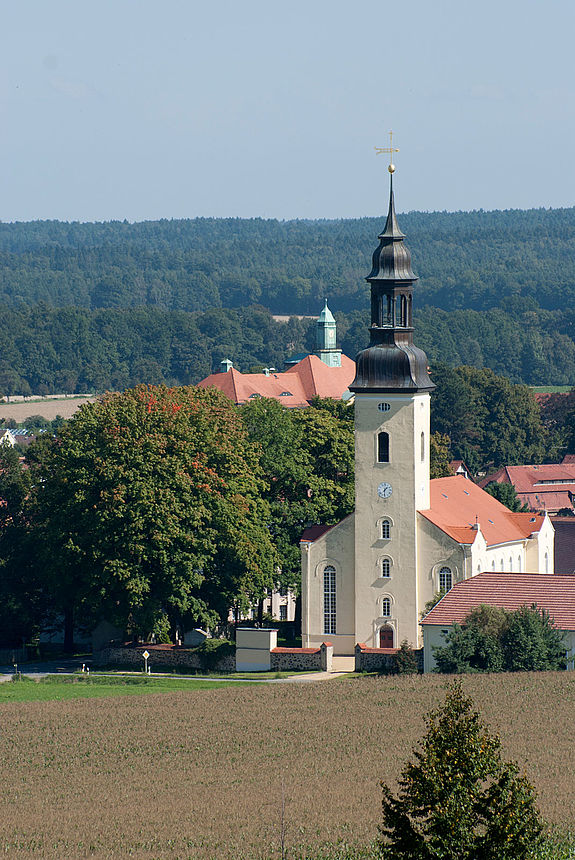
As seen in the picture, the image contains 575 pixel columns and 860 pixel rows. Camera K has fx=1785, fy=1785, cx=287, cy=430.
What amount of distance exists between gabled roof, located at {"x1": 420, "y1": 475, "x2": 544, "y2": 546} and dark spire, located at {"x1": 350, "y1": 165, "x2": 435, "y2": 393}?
535 centimetres

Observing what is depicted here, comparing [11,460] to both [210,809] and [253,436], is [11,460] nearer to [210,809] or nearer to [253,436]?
[253,436]

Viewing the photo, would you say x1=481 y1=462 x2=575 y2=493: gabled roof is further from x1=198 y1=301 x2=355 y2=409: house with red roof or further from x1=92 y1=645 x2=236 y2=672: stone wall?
x1=92 y1=645 x2=236 y2=672: stone wall

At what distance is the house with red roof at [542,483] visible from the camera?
386 feet

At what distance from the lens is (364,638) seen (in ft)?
228

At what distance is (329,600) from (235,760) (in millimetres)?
20436

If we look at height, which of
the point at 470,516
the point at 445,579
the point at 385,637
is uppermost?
the point at 470,516

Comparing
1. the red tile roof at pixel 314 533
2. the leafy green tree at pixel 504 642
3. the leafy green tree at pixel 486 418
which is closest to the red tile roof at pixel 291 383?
the leafy green tree at pixel 486 418

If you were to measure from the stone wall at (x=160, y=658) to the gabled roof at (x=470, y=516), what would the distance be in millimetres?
9913

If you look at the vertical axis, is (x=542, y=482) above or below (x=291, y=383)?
below

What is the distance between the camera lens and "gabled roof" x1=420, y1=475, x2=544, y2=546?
69188mm

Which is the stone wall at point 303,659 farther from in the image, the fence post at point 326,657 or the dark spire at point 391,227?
the dark spire at point 391,227

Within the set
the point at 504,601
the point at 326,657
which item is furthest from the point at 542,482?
the point at 504,601

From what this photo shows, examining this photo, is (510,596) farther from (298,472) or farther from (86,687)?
(86,687)

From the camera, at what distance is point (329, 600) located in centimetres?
7019
